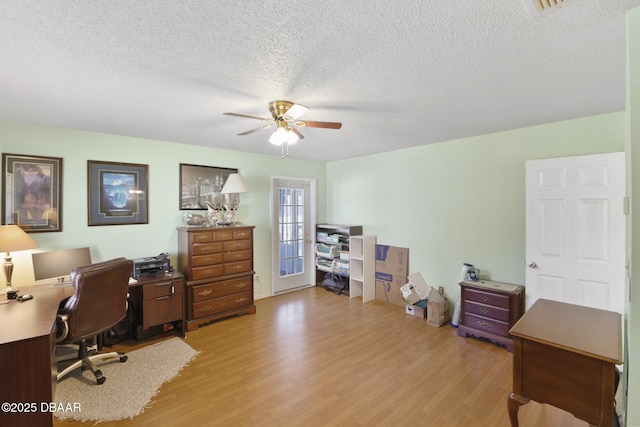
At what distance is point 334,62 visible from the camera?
167cm

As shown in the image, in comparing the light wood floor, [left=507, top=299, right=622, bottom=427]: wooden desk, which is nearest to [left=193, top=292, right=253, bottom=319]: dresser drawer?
the light wood floor

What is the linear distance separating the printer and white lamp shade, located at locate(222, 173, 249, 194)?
114 centimetres

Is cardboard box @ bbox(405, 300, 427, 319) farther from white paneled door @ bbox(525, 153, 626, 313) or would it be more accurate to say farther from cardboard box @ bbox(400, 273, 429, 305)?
white paneled door @ bbox(525, 153, 626, 313)

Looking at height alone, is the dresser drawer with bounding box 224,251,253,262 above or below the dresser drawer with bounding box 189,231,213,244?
below

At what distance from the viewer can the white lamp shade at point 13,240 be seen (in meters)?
2.43

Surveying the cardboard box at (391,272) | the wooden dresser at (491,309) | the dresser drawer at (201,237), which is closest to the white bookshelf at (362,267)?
the cardboard box at (391,272)

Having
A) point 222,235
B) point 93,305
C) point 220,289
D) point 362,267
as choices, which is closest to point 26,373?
point 93,305

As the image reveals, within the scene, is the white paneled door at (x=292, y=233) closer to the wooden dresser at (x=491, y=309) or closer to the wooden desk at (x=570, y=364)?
the wooden dresser at (x=491, y=309)

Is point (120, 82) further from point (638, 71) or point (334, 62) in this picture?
point (638, 71)

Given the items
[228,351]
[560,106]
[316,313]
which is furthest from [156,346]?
[560,106]

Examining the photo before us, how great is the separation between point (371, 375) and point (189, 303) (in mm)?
2293

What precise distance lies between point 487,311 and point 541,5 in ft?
9.33

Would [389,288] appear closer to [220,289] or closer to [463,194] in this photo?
[463,194]

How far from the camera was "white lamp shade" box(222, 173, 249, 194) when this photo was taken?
3888 mm
